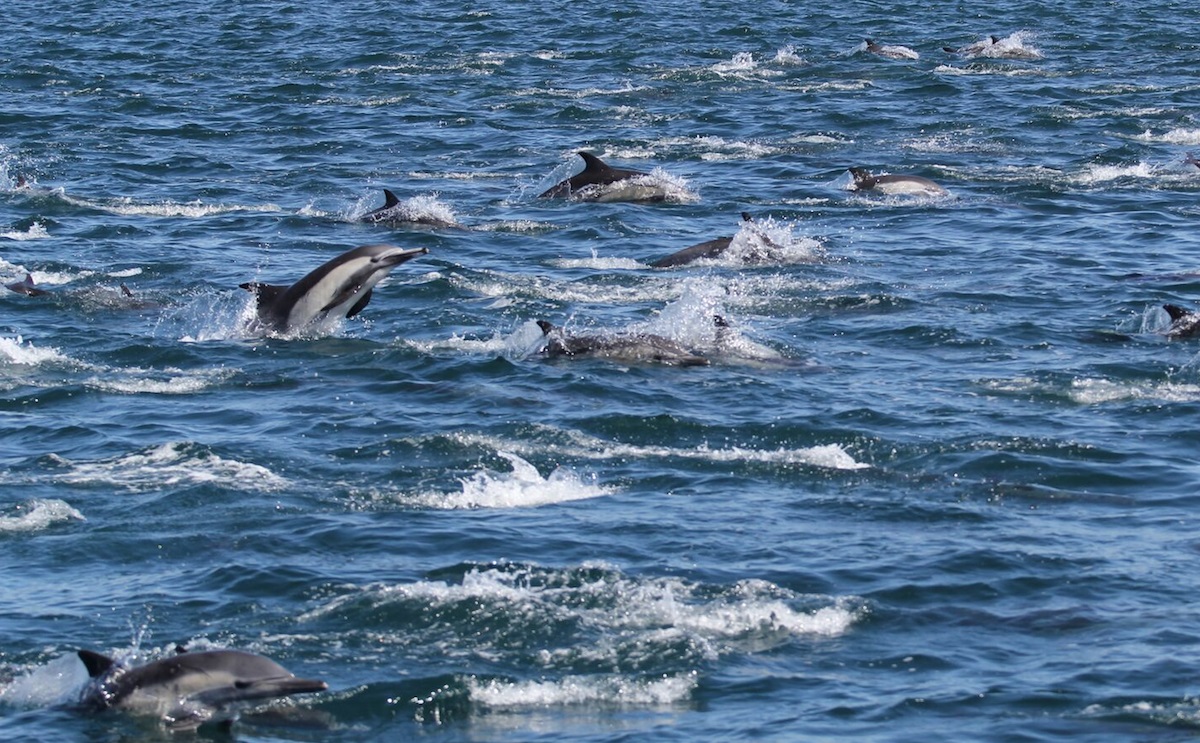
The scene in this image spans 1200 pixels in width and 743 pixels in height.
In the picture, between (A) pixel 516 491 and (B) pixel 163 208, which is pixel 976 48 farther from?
(A) pixel 516 491

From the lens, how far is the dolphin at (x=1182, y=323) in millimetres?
23438

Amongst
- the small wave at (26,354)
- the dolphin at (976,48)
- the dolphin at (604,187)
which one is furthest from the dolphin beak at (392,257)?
the dolphin at (976,48)

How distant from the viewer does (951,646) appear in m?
14.7

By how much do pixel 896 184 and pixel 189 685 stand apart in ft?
72.4

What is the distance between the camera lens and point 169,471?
18.9m

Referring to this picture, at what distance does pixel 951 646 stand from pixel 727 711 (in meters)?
2.00

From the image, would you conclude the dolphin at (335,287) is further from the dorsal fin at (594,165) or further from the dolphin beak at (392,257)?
the dorsal fin at (594,165)

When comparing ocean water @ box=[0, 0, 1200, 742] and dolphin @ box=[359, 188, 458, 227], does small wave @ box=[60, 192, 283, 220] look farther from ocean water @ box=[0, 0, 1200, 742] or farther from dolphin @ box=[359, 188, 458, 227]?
dolphin @ box=[359, 188, 458, 227]

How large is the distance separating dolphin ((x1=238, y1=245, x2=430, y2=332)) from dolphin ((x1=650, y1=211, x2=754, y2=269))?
5231 millimetres

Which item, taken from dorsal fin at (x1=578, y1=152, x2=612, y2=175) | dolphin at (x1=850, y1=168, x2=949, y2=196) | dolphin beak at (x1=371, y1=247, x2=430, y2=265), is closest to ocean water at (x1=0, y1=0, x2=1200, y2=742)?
dolphin at (x1=850, y1=168, x2=949, y2=196)

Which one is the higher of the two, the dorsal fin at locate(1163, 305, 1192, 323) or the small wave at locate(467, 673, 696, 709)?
the dorsal fin at locate(1163, 305, 1192, 323)

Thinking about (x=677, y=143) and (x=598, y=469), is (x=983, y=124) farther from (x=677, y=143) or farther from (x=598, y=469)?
(x=598, y=469)

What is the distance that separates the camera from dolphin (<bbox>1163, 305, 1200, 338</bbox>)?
Answer: 923 inches

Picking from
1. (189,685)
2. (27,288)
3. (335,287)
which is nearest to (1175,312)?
(335,287)
